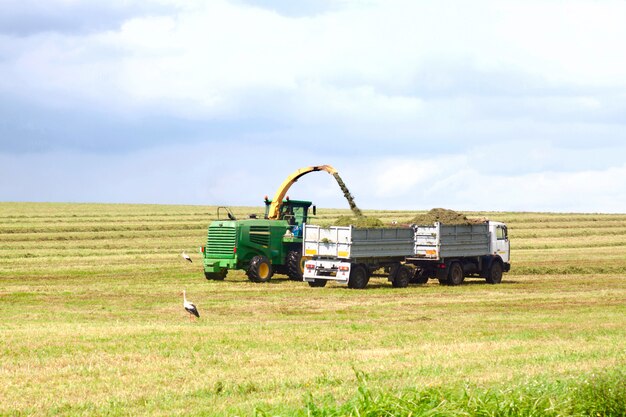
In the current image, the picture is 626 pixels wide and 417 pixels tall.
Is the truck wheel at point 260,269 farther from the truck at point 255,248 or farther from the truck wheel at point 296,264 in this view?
the truck wheel at point 296,264

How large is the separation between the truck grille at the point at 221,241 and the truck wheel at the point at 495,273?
32.8ft

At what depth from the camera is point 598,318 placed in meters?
24.1

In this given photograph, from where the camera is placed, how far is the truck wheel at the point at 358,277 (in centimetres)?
3375

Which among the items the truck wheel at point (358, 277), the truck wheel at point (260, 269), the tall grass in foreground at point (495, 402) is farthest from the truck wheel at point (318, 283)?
the tall grass in foreground at point (495, 402)

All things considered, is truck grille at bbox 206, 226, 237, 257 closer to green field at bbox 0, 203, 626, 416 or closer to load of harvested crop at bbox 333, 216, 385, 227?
green field at bbox 0, 203, 626, 416

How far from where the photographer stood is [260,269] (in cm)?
3619

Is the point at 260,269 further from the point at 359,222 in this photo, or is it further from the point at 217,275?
the point at 359,222

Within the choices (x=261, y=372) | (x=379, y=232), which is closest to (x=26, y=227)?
(x=379, y=232)

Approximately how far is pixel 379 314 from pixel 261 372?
1050cm

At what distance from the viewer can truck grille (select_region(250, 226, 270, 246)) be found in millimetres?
36688

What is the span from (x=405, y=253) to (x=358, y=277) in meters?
2.27

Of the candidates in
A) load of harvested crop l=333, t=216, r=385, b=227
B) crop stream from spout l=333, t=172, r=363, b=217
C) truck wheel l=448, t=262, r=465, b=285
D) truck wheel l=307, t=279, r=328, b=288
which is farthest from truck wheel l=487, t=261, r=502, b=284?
truck wheel l=307, t=279, r=328, b=288

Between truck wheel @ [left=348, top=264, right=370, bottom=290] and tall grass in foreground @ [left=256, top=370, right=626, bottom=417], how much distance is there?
22.2 meters

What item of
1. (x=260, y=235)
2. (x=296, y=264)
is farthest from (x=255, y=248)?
(x=296, y=264)
